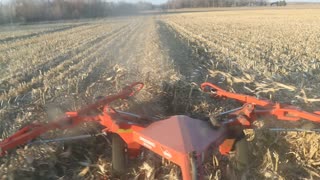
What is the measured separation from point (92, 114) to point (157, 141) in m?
1.07

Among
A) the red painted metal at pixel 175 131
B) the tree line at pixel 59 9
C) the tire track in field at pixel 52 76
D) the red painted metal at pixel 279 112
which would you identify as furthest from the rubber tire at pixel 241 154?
the tree line at pixel 59 9

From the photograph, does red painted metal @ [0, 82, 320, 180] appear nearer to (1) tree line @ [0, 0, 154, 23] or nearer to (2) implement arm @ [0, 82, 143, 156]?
(2) implement arm @ [0, 82, 143, 156]

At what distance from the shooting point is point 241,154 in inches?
142

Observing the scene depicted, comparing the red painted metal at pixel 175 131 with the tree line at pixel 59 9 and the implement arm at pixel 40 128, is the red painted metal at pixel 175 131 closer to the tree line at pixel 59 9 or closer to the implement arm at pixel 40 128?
the implement arm at pixel 40 128

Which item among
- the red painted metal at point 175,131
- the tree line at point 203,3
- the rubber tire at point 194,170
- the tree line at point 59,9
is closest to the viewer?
the rubber tire at point 194,170

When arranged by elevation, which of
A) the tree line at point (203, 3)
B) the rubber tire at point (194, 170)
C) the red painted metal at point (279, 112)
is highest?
the red painted metal at point (279, 112)

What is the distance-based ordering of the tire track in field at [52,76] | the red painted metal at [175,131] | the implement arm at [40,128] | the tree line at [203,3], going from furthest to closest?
1. the tree line at [203,3]
2. the tire track in field at [52,76]
3. the implement arm at [40,128]
4. the red painted metal at [175,131]

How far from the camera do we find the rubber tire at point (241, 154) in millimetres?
3600

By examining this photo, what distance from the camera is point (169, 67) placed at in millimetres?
7871

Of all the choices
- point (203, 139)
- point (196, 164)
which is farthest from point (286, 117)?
point (196, 164)

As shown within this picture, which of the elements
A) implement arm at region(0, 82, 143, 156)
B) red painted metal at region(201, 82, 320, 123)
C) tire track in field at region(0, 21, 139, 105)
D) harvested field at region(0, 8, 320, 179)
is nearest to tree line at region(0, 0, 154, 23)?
→ tire track in field at region(0, 21, 139, 105)

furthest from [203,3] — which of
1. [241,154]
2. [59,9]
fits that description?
[241,154]

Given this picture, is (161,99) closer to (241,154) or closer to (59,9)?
(241,154)

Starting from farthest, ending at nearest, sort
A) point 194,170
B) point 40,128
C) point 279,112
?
point 279,112, point 40,128, point 194,170
